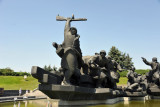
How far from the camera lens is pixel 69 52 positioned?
7.30 metres

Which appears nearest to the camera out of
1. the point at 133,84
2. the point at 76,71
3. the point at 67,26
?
the point at 76,71

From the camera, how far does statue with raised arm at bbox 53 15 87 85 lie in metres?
7.18

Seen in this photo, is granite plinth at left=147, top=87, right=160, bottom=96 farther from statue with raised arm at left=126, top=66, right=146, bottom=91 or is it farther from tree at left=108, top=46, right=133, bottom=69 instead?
tree at left=108, top=46, right=133, bottom=69

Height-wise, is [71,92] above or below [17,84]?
above

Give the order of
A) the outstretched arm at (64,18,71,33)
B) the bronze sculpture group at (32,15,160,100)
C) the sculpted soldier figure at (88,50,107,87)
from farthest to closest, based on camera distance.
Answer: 1. the sculpted soldier figure at (88,50,107,87)
2. the outstretched arm at (64,18,71,33)
3. the bronze sculpture group at (32,15,160,100)

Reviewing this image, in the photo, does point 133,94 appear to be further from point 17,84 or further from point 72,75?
point 17,84

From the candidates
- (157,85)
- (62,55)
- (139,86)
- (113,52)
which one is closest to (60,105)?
(62,55)

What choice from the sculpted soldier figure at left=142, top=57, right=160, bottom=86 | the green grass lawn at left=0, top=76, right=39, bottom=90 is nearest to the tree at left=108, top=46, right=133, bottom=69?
the green grass lawn at left=0, top=76, right=39, bottom=90

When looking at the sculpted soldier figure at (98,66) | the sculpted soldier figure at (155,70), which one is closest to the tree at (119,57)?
the sculpted soldier figure at (155,70)

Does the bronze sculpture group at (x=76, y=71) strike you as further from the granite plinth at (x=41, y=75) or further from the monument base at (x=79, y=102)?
the monument base at (x=79, y=102)

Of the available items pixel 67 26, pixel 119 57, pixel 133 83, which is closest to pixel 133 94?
pixel 133 83

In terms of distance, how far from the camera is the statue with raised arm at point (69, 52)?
7180 mm

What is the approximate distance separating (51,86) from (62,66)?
1193mm

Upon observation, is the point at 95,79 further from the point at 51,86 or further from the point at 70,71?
the point at 51,86
